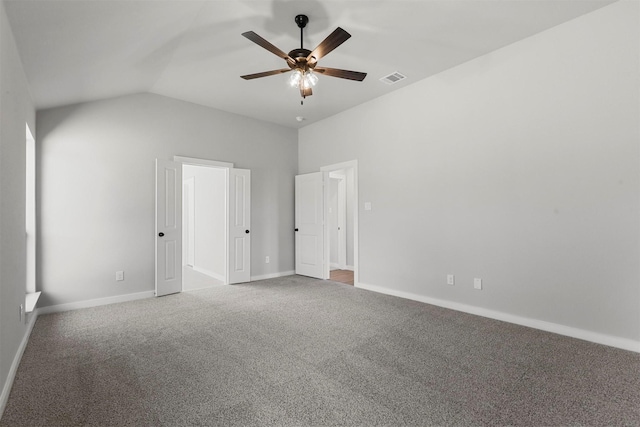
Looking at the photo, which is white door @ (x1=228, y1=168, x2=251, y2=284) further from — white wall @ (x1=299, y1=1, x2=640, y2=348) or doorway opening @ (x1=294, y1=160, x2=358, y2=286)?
white wall @ (x1=299, y1=1, x2=640, y2=348)

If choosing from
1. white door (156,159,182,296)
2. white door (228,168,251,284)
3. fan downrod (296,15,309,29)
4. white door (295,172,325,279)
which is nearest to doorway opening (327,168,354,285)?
white door (295,172,325,279)

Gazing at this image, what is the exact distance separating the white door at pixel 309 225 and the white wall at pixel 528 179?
1352 millimetres

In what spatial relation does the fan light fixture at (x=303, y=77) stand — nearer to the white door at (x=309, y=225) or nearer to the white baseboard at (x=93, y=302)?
the white door at (x=309, y=225)

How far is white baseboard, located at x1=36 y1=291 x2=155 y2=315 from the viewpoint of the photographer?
3793 millimetres

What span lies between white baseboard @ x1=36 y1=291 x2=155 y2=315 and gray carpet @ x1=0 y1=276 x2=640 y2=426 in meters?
0.31

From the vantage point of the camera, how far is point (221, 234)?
5949 millimetres

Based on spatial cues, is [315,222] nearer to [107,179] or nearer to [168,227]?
[168,227]

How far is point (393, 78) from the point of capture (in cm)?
410

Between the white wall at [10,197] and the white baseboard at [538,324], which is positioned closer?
the white wall at [10,197]

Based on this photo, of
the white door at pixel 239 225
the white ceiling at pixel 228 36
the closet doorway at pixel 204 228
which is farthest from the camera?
the closet doorway at pixel 204 228

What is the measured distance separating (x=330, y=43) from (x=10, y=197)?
2673 mm

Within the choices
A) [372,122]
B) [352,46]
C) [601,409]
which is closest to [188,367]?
[601,409]

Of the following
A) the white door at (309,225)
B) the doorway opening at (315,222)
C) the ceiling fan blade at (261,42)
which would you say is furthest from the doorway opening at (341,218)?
the ceiling fan blade at (261,42)

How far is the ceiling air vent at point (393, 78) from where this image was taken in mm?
3986
